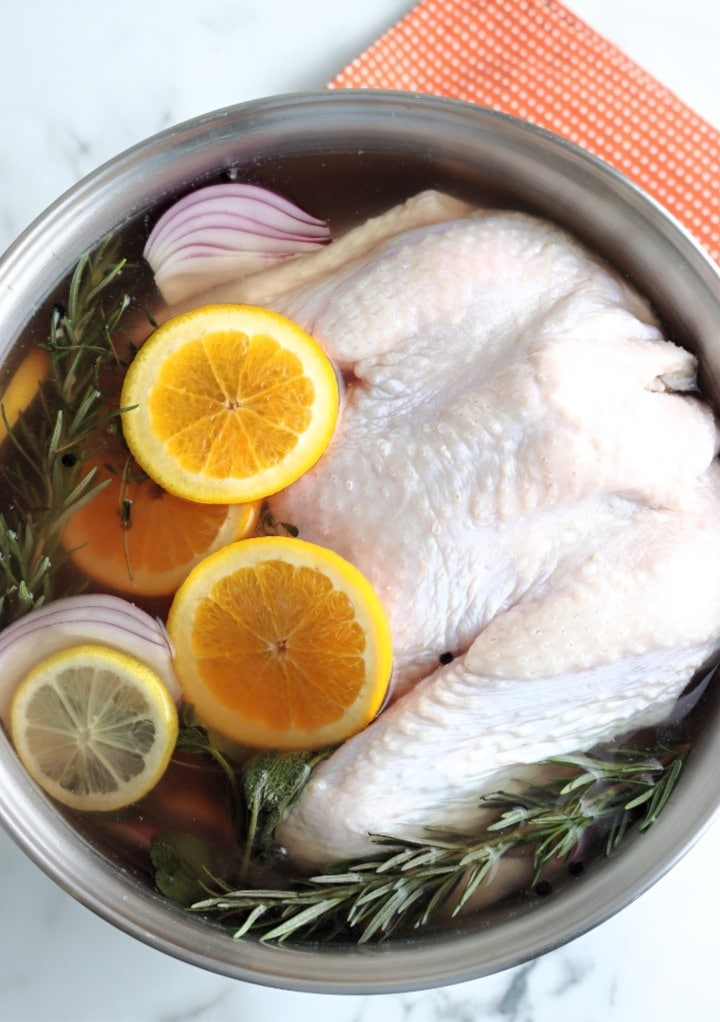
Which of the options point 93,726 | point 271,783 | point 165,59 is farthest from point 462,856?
point 165,59

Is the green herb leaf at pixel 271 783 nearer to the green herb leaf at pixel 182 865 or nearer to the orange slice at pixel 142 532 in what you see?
the green herb leaf at pixel 182 865

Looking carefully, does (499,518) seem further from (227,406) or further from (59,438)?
→ (59,438)

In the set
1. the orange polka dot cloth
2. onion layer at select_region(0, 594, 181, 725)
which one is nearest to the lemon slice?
onion layer at select_region(0, 594, 181, 725)

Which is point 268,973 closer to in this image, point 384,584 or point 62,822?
point 62,822

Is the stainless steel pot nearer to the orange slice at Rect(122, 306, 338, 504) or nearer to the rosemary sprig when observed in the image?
the rosemary sprig

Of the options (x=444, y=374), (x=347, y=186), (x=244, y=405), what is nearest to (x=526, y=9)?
(x=347, y=186)
